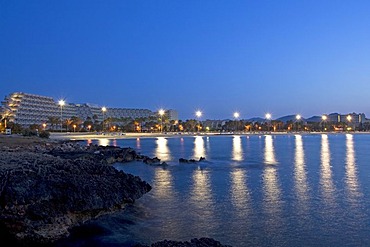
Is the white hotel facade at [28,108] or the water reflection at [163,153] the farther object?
the white hotel facade at [28,108]

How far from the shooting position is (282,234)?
10.3m

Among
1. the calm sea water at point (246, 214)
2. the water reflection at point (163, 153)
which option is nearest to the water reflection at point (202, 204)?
the calm sea water at point (246, 214)

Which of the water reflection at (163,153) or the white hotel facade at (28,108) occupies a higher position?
the white hotel facade at (28,108)

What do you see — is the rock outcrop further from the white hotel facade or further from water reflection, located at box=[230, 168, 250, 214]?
the white hotel facade

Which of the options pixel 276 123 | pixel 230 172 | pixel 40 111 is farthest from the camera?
pixel 276 123

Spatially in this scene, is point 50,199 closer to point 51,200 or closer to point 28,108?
point 51,200

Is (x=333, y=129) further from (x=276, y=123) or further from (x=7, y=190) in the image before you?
(x=7, y=190)

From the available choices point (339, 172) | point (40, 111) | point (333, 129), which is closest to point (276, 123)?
point (333, 129)

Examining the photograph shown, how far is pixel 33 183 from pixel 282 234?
680cm

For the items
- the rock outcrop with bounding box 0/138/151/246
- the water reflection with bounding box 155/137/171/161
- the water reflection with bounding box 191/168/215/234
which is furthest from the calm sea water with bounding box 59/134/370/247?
the water reflection with bounding box 155/137/171/161

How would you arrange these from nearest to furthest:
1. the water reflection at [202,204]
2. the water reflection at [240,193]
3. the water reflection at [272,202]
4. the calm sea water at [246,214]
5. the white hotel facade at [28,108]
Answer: the calm sea water at [246,214] < the water reflection at [202,204] < the water reflection at [272,202] < the water reflection at [240,193] < the white hotel facade at [28,108]

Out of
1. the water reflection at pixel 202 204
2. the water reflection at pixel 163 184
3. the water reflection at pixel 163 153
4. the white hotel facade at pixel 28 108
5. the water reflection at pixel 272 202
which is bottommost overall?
the water reflection at pixel 272 202

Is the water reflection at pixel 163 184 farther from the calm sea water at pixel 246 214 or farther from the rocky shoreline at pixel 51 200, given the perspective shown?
the rocky shoreline at pixel 51 200

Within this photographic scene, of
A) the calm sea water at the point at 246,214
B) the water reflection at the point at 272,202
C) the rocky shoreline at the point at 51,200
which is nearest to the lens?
the rocky shoreline at the point at 51,200
